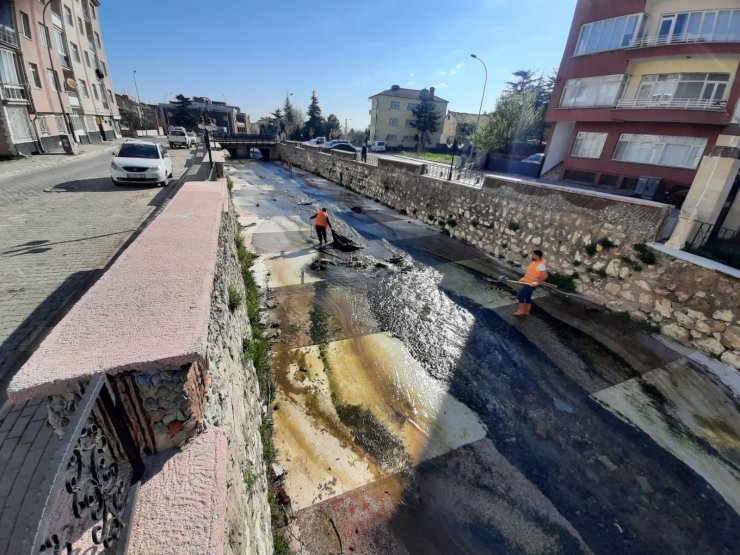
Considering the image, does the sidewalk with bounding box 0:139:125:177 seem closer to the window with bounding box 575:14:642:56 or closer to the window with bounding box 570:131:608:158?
the window with bounding box 570:131:608:158

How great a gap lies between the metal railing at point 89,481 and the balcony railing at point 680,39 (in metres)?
26.2

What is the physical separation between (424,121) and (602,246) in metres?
49.1

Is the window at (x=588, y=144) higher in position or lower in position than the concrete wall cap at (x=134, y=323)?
higher

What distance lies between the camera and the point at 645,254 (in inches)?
318

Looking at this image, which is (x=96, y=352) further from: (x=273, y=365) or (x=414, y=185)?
(x=414, y=185)

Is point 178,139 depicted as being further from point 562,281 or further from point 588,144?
point 562,281

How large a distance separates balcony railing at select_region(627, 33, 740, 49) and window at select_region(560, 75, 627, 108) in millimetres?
1627

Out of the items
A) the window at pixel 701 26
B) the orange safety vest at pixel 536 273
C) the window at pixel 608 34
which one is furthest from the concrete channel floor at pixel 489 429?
the window at pixel 608 34

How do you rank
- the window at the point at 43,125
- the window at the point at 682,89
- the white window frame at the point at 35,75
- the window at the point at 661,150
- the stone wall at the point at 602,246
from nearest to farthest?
the stone wall at the point at 602,246, the window at the point at 682,89, the window at the point at 661,150, the window at the point at 43,125, the white window frame at the point at 35,75

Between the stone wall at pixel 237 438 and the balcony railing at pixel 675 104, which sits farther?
the balcony railing at pixel 675 104

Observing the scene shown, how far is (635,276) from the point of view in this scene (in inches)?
328

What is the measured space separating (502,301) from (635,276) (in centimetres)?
325

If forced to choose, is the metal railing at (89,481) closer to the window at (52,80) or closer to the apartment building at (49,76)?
the apartment building at (49,76)

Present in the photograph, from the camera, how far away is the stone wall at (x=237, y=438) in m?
2.40
